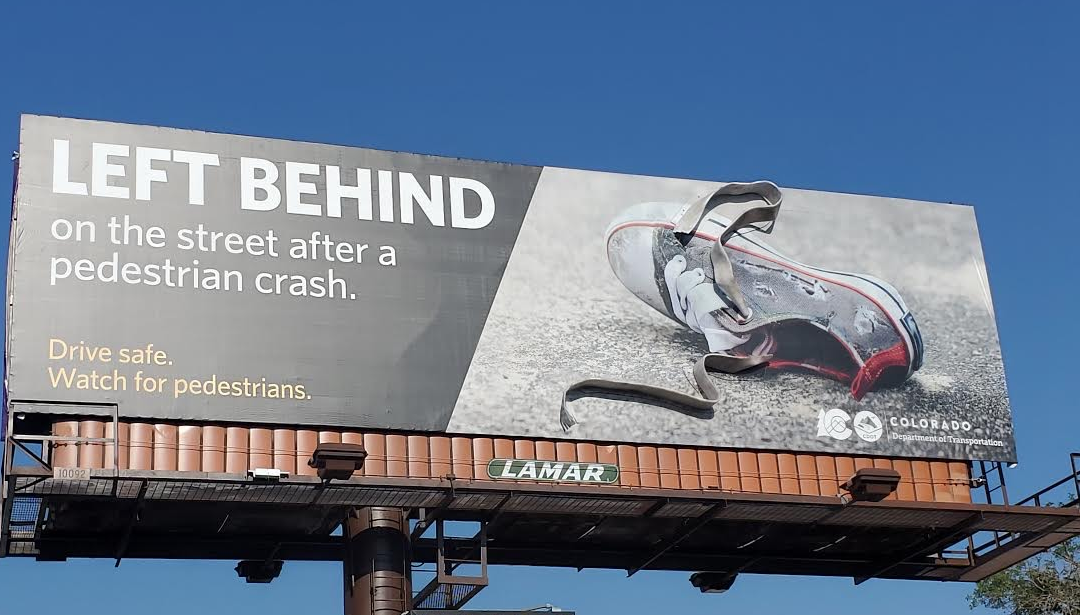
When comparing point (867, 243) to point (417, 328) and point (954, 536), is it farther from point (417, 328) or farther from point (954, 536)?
point (417, 328)

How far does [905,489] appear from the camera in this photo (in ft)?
136

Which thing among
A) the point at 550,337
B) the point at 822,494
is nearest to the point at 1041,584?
the point at 822,494

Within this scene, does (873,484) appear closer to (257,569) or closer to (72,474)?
(257,569)

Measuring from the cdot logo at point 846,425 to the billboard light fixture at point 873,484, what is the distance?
213 cm

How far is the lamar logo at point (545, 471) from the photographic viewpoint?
3800cm

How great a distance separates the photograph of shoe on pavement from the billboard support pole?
274 cm

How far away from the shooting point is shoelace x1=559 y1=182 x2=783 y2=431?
3997 cm

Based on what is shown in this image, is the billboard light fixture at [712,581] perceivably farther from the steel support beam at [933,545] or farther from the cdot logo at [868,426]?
the cdot logo at [868,426]

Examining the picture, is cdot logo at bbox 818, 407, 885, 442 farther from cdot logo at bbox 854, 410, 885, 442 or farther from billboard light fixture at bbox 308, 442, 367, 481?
billboard light fixture at bbox 308, 442, 367, 481

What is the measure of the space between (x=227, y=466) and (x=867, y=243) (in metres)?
19.4

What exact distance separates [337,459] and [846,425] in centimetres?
1417

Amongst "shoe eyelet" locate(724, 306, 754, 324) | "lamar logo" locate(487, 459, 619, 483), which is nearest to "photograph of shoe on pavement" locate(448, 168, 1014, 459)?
"shoe eyelet" locate(724, 306, 754, 324)

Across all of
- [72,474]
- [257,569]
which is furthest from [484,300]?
[72,474]

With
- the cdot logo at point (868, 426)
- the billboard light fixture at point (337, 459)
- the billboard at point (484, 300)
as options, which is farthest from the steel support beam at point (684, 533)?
the billboard light fixture at point (337, 459)
